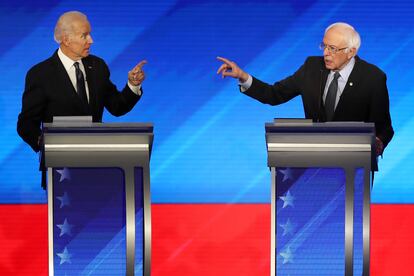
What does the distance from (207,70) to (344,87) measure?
6.57 ft

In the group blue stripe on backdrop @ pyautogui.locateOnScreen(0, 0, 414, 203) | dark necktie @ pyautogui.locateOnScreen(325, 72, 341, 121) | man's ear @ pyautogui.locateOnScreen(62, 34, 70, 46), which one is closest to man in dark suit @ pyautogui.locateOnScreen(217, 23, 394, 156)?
dark necktie @ pyautogui.locateOnScreen(325, 72, 341, 121)

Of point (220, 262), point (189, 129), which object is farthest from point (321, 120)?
point (189, 129)

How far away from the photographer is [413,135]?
7.48m

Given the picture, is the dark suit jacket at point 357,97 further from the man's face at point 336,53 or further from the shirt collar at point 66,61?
the shirt collar at point 66,61

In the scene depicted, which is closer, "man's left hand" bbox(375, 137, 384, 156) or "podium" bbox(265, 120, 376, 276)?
"podium" bbox(265, 120, 376, 276)

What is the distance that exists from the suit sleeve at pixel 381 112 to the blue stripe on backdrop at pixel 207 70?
182 cm

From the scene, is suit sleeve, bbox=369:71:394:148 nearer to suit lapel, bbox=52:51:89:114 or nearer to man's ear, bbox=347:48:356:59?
man's ear, bbox=347:48:356:59

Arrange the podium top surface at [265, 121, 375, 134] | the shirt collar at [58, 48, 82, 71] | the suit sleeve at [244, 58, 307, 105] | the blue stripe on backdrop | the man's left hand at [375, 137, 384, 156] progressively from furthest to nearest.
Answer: the blue stripe on backdrop → the suit sleeve at [244, 58, 307, 105] → the shirt collar at [58, 48, 82, 71] → the man's left hand at [375, 137, 384, 156] → the podium top surface at [265, 121, 375, 134]

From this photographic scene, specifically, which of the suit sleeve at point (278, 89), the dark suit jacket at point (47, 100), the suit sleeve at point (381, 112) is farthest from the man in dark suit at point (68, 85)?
the suit sleeve at point (381, 112)

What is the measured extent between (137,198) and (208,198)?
227cm

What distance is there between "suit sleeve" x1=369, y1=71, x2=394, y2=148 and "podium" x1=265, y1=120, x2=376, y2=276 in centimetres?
45

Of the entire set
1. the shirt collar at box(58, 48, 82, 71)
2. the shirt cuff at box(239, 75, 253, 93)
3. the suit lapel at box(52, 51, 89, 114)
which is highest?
the shirt collar at box(58, 48, 82, 71)

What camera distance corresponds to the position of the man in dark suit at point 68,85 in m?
5.57

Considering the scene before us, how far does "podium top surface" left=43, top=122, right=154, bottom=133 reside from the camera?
5.09 metres
